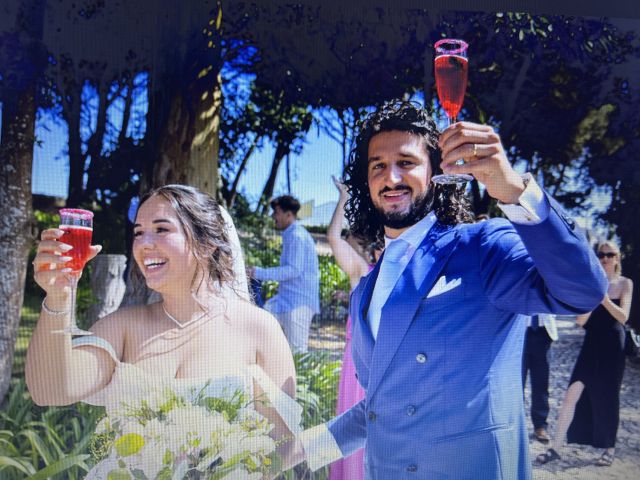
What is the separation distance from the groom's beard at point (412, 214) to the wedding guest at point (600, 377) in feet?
2.99

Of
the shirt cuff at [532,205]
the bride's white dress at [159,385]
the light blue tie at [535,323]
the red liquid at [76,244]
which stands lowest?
the bride's white dress at [159,385]

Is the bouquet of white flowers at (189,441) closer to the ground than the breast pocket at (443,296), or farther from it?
closer to the ground

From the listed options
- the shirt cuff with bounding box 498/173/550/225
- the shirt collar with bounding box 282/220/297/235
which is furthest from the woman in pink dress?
the shirt cuff with bounding box 498/173/550/225

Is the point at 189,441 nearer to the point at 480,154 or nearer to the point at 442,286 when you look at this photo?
the point at 442,286

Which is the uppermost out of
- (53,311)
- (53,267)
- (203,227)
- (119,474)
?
(203,227)

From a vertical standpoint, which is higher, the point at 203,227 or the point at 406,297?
the point at 203,227

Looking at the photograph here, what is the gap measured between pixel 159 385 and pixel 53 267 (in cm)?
43

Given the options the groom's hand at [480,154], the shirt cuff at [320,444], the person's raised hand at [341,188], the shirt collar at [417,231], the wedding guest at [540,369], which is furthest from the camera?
the wedding guest at [540,369]

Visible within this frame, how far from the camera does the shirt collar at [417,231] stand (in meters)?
1.49

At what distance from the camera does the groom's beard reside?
156 cm

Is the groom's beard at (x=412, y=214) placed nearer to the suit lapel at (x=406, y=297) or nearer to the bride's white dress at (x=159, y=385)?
the suit lapel at (x=406, y=297)

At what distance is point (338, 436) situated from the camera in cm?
158

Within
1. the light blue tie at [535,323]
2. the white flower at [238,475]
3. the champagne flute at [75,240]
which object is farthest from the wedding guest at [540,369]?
the champagne flute at [75,240]

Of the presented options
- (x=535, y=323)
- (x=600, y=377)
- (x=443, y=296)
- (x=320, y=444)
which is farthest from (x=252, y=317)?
(x=600, y=377)
